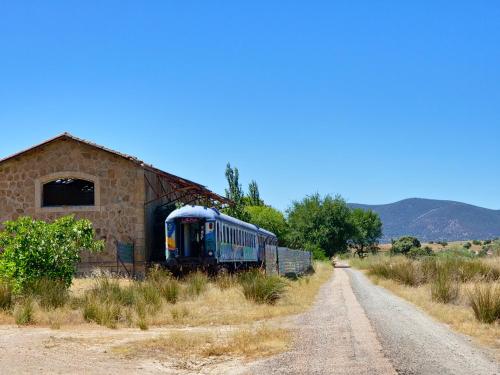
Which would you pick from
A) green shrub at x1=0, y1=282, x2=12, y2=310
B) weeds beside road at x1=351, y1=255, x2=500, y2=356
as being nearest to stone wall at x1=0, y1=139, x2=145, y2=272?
weeds beside road at x1=351, y1=255, x2=500, y2=356

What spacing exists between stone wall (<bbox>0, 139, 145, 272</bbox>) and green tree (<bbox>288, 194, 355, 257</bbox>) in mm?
43081

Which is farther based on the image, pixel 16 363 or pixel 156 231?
pixel 156 231

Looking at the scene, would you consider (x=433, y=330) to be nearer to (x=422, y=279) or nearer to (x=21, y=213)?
(x=422, y=279)

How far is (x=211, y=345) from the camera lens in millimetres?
10344

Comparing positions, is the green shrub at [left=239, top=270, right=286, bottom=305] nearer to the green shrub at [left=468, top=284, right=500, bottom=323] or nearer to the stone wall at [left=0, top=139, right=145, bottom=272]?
the green shrub at [left=468, top=284, right=500, bottom=323]

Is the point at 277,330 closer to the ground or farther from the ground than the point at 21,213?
closer to the ground

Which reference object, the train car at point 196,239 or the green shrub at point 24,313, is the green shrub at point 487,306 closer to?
the green shrub at point 24,313

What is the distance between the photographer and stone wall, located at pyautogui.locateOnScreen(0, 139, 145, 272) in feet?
84.4

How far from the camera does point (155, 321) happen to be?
13.5 m

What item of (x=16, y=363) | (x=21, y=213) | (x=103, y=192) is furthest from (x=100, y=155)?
(x=16, y=363)

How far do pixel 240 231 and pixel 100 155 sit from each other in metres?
7.28

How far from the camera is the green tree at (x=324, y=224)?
69375mm

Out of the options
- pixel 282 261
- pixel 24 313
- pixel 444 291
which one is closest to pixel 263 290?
pixel 444 291

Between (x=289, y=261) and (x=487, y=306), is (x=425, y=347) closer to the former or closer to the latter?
(x=487, y=306)
